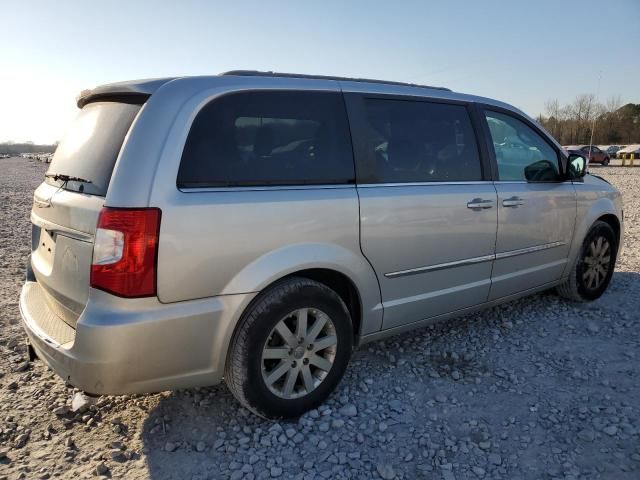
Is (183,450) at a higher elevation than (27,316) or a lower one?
lower

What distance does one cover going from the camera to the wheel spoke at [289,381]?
2668 mm

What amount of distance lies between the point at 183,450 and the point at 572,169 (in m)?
3.72

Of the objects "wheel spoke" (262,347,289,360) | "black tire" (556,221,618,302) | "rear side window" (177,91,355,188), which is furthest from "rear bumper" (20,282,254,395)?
"black tire" (556,221,618,302)

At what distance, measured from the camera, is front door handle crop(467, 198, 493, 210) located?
3.34 metres

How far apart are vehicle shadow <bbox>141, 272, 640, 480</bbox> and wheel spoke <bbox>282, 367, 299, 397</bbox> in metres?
0.19

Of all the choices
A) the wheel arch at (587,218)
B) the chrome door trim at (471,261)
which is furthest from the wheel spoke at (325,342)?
the wheel arch at (587,218)

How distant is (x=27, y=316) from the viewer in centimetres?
269

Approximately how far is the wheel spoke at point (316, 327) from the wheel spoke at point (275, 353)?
15 centimetres

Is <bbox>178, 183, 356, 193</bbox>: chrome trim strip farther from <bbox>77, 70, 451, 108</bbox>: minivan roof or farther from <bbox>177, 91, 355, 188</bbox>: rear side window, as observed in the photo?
<bbox>77, 70, 451, 108</bbox>: minivan roof

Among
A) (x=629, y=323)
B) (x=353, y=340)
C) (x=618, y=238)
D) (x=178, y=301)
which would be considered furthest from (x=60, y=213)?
(x=618, y=238)

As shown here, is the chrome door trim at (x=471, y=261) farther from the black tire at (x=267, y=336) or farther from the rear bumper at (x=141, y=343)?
the rear bumper at (x=141, y=343)

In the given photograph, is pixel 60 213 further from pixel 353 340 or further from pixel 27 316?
pixel 353 340

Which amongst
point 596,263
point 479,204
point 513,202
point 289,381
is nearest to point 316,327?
point 289,381

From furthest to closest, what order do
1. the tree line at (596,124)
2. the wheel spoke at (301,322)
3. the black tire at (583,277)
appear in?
the tree line at (596,124) < the black tire at (583,277) < the wheel spoke at (301,322)
